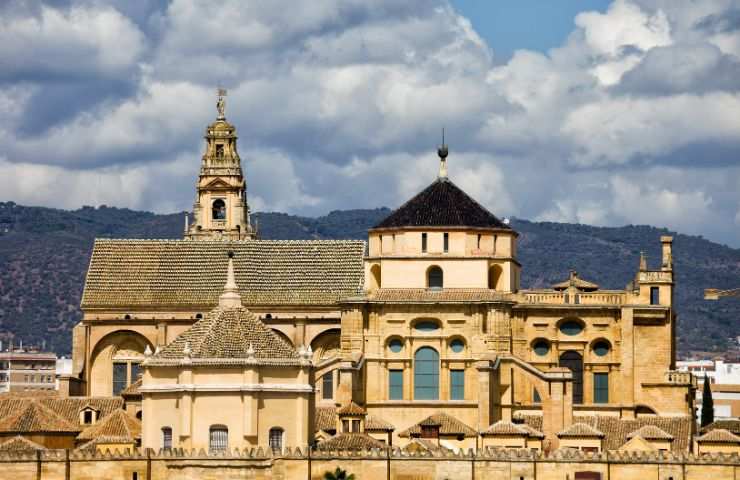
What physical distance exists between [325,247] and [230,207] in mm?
31041

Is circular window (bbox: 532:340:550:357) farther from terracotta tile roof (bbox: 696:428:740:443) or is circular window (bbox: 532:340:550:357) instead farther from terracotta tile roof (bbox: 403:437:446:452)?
terracotta tile roof (bbox: 696:428:740:443)

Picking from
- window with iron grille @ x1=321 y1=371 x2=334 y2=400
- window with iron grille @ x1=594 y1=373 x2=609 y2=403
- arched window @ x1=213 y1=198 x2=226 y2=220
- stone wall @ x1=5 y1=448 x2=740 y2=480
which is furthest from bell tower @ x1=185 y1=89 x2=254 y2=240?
stone wall @ x1=5 y1=448 x2=740 y2=480

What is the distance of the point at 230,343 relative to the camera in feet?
345

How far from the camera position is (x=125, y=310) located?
13550cm

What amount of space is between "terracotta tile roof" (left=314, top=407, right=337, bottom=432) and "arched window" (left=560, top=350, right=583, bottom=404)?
12690 millimetres

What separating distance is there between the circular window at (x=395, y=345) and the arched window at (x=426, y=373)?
3.06 ft

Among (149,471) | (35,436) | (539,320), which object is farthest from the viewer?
(539,320)

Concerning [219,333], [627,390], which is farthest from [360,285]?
[219,333]

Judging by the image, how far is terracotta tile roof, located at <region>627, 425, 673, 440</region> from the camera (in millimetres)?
116062

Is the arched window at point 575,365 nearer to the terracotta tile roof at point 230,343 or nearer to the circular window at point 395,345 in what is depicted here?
the circular window at point 395,345

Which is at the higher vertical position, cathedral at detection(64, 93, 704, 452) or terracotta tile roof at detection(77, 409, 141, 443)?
cathedral at detection(64, 93, 704, 452)

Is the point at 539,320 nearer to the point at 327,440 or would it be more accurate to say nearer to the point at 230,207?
the point at 327,440

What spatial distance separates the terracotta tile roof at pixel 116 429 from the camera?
116m

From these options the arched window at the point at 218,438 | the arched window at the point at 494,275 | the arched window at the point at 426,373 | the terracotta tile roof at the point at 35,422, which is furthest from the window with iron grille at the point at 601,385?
the arched window at the point at 218,438
